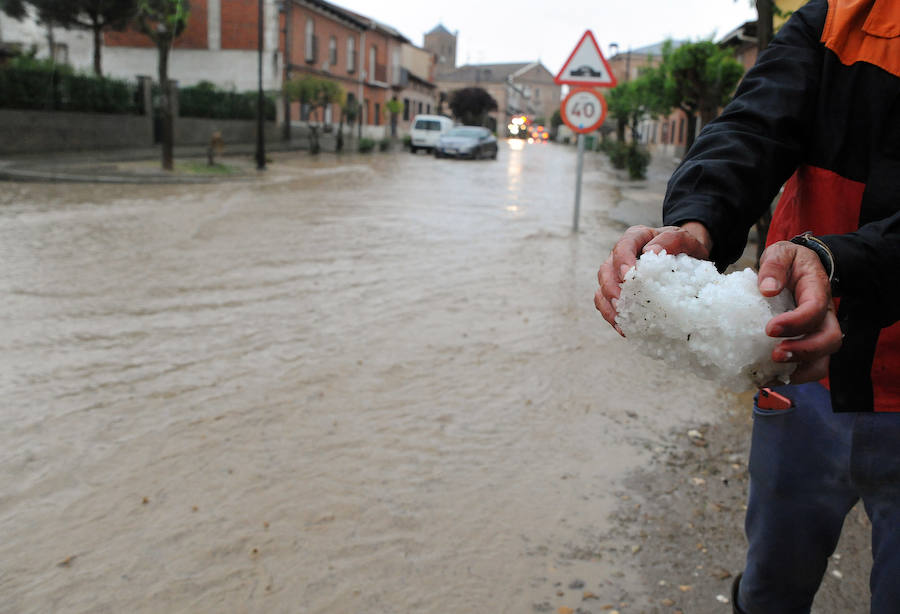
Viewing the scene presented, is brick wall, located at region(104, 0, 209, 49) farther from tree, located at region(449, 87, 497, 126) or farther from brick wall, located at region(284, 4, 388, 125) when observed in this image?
tree, located at region(449, 87, 497, 126)

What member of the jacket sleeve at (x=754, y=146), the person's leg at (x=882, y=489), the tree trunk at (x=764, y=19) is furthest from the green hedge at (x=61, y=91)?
the person's leg at (x=882, y=489)

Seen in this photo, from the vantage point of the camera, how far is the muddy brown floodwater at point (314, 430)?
9.06 ft

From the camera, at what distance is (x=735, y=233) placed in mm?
1603

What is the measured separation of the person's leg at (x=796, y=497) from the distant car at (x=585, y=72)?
9.15 metres

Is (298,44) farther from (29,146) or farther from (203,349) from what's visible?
(203,349)

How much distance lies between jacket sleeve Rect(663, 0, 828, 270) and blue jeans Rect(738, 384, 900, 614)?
405mm

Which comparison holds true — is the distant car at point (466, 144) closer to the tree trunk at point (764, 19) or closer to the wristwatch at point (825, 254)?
the tree trunk at point (764, 19)

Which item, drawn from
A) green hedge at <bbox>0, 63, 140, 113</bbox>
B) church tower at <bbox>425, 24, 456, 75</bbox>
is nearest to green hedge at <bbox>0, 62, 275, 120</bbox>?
green hedge at <bbox>0, 63, 140, 113</bbox>

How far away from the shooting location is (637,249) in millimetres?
1426

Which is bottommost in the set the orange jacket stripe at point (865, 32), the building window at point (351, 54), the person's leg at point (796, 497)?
the person's leg at point (796, 497)

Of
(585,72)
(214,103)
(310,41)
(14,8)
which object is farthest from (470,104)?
(585,72)

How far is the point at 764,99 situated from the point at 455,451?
8.14ft

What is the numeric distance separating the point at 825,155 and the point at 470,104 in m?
76.9

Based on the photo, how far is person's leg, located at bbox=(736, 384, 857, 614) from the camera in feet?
5.50
